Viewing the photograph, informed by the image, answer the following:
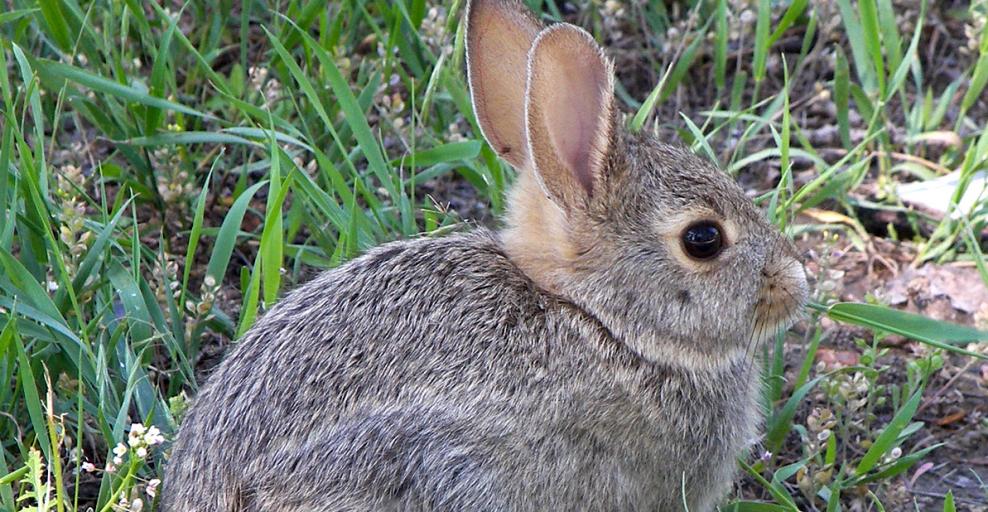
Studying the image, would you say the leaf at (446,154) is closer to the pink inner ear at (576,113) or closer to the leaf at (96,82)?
the leaf at (96,82)

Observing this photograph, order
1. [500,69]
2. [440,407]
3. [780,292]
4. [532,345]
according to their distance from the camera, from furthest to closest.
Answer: [500,69]
[780,292]
[532,345]
[440,407]

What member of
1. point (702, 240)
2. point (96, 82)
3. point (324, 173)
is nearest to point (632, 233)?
point (702, 240)

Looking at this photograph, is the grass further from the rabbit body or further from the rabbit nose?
the rabbit nose

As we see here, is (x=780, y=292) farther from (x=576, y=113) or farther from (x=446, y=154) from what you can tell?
(x=446, y=154)

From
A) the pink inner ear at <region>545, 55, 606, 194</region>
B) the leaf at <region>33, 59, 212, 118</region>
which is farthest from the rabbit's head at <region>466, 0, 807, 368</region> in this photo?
the leaf at <region>33, 59, 212, 118</region>

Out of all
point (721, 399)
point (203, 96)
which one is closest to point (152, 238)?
point (203, 96)

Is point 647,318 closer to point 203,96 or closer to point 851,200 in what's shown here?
point 851,200

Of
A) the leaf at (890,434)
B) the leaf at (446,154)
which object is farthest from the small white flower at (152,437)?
the leaf at (890,434)
